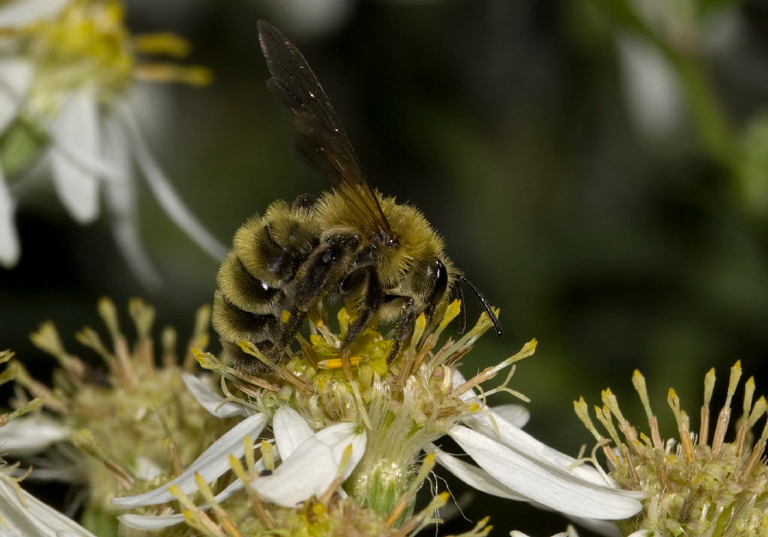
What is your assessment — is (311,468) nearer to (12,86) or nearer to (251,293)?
(251,293)

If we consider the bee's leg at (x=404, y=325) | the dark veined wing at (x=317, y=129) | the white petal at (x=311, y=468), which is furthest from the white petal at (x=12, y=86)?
the white petal at (x=311, y=468)

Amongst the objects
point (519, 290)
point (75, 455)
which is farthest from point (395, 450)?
point (519, 290)

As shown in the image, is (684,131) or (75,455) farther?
(684,131)

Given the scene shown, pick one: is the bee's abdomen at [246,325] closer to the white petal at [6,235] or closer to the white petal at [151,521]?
the white petal at [151,521]

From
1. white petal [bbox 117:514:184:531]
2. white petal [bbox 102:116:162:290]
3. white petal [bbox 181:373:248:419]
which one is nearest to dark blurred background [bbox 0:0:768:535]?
white petal [bbox 102:116:162:290]

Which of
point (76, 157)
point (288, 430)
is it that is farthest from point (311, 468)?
point (76, 157)

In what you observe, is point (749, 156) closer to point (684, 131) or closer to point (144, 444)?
point (684, 131)

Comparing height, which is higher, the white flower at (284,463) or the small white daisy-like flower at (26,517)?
the white flower at (284,463)
